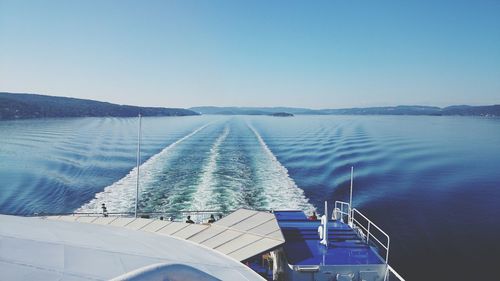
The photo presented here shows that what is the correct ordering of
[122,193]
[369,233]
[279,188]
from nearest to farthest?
1. [369,233]
2. [122,193]
3. [279,188]

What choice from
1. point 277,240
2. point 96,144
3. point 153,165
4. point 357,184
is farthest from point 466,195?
point 96,144

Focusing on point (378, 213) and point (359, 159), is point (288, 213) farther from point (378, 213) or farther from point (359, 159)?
point (359, 159)

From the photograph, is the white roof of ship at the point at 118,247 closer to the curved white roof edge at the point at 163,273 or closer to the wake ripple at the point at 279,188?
the curved white roof edge at the point at 163,273

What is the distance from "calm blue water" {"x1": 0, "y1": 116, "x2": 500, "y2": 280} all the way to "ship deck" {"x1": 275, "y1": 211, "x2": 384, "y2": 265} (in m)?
5.02

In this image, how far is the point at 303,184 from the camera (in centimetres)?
2667

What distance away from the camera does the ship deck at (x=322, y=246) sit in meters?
10.2

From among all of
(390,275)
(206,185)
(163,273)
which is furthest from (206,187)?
(163,273)

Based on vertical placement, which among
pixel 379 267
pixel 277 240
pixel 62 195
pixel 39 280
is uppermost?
pixel 39 280

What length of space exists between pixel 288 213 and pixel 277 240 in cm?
443

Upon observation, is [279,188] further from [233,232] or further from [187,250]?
[187,250]

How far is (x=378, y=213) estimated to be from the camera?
859 inches

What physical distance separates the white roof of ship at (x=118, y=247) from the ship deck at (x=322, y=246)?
103 centimetres

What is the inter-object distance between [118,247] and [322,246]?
251 inches

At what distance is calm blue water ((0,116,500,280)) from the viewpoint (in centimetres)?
1836
